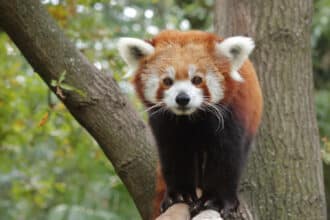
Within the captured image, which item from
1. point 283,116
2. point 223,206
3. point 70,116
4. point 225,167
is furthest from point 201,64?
point 70,116

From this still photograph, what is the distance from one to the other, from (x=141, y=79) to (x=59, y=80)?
19.1 inches

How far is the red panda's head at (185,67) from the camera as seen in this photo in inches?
132

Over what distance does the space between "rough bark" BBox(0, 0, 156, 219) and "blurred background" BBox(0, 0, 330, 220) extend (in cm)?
71

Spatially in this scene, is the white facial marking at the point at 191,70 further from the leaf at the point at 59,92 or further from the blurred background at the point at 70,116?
the blurred background at the point at 70,116

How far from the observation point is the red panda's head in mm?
3355

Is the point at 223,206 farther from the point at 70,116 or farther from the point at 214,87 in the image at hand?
the point at 70,116

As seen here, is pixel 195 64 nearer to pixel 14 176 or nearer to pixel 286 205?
pixel 286 205

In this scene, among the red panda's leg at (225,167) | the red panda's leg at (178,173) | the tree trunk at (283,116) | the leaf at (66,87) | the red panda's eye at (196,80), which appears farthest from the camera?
the tree trunk at (283,116)

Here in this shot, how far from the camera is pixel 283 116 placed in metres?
4.22

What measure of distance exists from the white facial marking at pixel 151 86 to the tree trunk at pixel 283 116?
39.3 inches

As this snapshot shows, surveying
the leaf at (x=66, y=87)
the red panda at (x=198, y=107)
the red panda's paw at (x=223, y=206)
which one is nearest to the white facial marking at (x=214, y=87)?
the red panda at (x=198, y=107)

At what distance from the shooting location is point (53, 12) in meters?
5.30

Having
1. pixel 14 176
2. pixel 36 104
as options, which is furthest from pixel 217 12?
pixel 14 176

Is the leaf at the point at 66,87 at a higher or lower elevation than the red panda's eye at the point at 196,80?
higher
